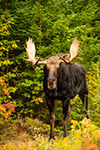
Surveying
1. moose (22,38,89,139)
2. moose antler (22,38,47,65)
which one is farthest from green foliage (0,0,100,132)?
moose (22,38,89,139)

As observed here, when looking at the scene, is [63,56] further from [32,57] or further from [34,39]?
[34,39]

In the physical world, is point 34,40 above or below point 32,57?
above

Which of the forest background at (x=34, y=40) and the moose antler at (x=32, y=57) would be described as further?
the forest background at (x=34, y=40)

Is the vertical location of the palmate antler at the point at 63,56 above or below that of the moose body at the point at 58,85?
above

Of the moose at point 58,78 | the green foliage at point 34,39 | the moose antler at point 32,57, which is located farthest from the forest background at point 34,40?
the moose at point 58,78

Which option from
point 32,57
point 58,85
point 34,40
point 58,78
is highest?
point 34,40

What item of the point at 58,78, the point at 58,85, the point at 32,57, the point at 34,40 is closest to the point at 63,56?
the point at 58,78

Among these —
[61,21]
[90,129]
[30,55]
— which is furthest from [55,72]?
[61,21]

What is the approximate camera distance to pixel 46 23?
812 cm

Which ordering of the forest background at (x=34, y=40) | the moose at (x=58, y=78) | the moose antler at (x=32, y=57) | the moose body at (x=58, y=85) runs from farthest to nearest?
the forest background at (x=34, y=40), the moose antler at (x=32, y=57), the moose at (x=58, y=78), the moose body at (x=58, y=85)

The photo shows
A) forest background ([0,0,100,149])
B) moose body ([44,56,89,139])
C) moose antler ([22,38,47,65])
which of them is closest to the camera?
moose body ([44,56,89,139])

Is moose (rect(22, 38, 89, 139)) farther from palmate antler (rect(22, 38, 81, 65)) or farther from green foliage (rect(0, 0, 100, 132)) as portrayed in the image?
green foliage (rect(0, 0, 100, 132))

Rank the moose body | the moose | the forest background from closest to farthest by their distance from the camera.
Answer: the moose body
the moose
the forest background

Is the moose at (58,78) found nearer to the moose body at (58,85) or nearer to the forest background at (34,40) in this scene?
the moose body at (58,85)
